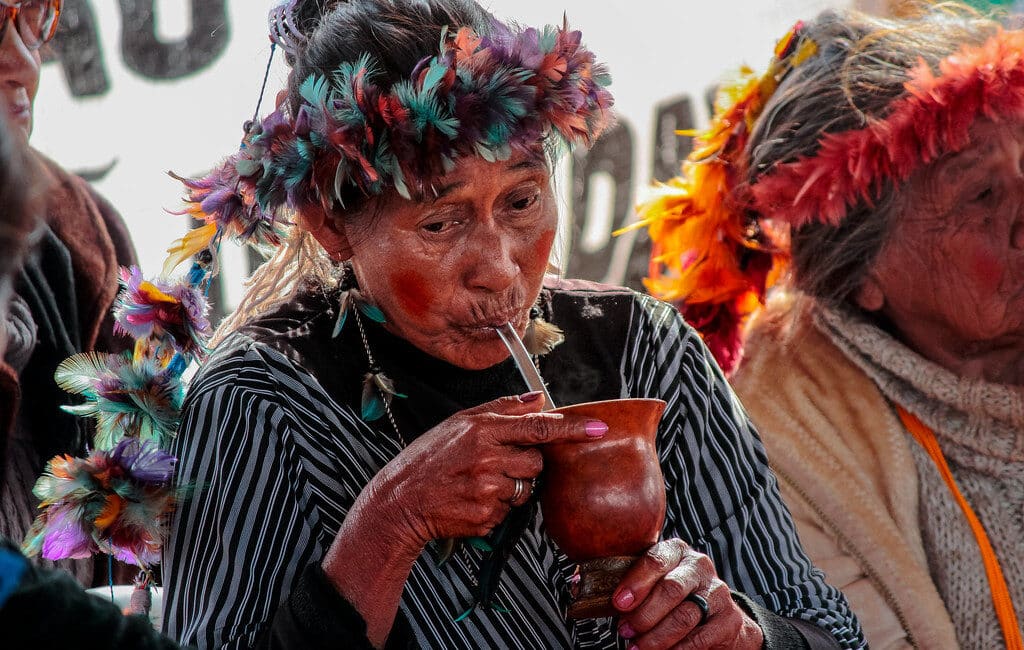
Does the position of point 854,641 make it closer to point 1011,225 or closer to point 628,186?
Result: point 1011,225

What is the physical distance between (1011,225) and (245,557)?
1833 mm

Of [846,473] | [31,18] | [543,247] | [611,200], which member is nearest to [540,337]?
[543,247]

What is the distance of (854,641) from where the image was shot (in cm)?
206

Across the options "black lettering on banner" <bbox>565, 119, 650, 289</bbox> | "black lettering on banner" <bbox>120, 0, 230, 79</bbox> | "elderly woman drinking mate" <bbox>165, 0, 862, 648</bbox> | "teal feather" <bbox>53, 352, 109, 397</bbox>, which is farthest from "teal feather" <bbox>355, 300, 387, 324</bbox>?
"black lettering on banner" <bbox>565, 119, 650, 289</bbox>

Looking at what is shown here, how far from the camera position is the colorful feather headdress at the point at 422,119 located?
183 cm

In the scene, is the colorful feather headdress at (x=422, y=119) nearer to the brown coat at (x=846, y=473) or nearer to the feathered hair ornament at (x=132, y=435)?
the feathered hair ornament at (x=132, y=435)

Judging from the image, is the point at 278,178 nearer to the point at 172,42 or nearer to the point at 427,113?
the point at 427,113

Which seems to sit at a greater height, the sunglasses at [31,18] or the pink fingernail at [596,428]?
the sunglasses at [31,18]

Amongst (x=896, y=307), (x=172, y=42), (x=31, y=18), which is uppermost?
(x=31, y=18)

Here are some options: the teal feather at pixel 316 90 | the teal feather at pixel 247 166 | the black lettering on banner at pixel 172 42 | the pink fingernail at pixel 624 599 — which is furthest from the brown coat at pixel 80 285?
the pink fingernail at pixel 624 599

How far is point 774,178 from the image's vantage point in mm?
2742

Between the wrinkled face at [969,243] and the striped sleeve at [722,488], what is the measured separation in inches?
30.6

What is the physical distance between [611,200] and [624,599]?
2353 mm

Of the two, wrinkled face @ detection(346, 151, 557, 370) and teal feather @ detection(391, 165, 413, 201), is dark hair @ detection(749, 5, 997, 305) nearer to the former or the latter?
wrinkled face @ detection(346, 151, 557, 370)
